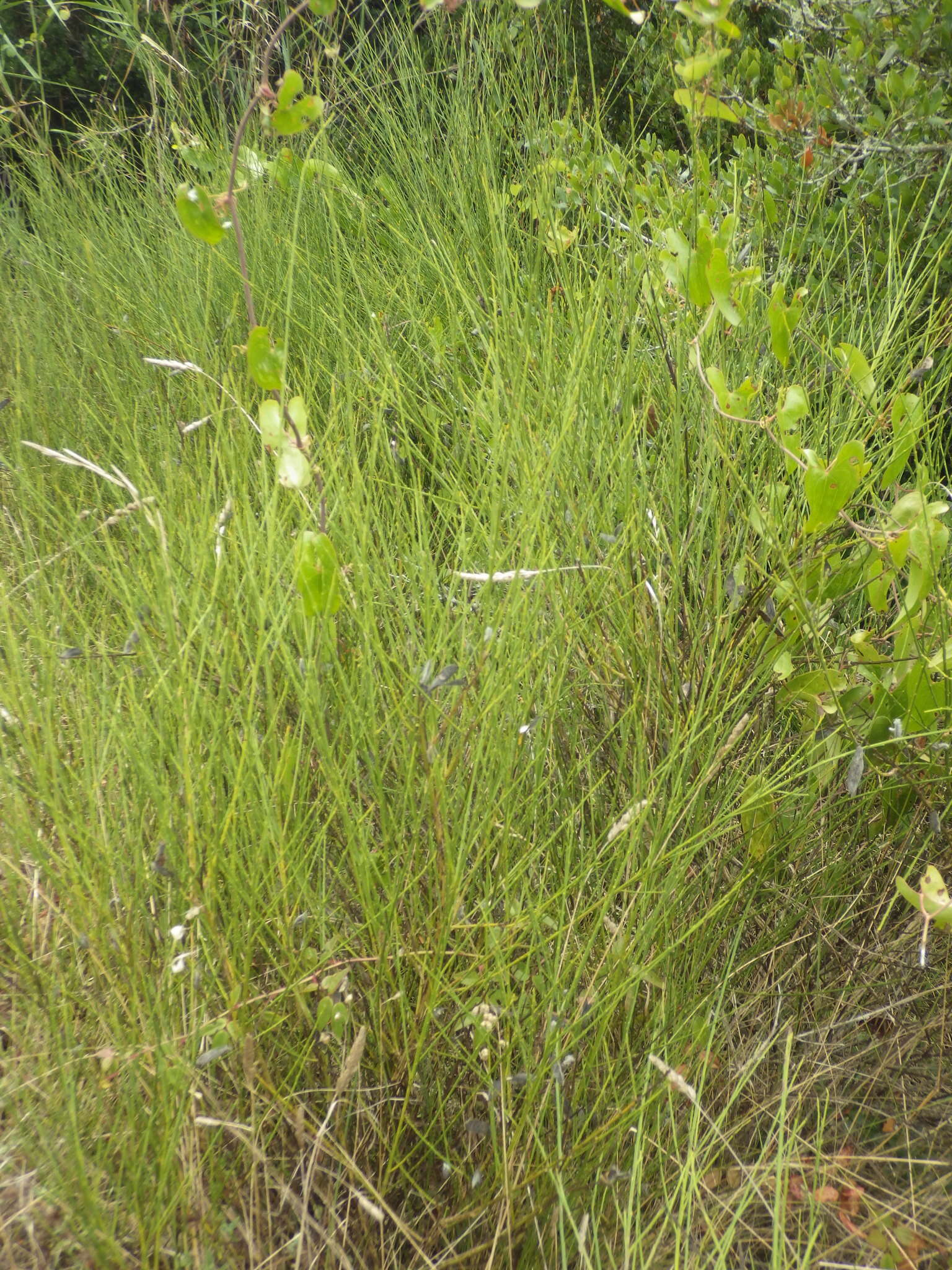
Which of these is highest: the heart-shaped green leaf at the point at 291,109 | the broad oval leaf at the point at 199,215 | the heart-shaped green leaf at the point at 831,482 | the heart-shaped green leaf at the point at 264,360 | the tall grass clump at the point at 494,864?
the heart-shaped green leaf at the point at 291,109

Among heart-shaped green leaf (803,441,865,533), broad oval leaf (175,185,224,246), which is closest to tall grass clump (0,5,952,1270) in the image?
heart-shaped green leaf (803,441,865,533)

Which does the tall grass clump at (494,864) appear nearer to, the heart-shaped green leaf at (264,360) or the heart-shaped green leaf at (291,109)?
the heart-shaped green leaf at (264,360)

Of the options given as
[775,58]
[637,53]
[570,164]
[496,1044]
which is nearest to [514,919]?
[496,1044]

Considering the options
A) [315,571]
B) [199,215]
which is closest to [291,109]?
[199,215]

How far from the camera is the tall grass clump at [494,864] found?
1030 mm

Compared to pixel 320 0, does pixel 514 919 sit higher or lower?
lower

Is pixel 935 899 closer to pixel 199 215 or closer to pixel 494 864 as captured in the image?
pixel 494 864

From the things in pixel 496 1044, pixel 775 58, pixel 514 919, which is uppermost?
pixel 775 58

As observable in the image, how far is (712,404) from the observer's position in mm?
1439

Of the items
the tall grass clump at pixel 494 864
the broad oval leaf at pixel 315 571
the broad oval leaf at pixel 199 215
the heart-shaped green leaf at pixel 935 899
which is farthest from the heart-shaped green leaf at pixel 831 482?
the broad oval leaf at pixel 199 215

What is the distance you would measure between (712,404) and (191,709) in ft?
2.61

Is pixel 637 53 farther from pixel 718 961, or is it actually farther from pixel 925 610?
pixel 718 961

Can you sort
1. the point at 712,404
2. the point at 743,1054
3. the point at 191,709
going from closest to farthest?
the point at 191,709 → the point at 743,1054 → the point at 712,404

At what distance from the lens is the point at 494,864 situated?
3.77 feet
